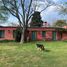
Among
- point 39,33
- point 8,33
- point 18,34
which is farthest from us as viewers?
point 39,33

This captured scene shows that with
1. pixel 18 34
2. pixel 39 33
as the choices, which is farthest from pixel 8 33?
pixel 39 33

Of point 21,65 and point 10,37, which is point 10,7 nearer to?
point 10,37

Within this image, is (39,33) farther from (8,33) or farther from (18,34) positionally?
(8,33)

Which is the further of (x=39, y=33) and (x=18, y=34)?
(x=39, y=33)

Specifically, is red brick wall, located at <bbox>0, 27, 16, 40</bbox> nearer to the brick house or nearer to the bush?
the brick house

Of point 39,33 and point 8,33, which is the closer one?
point 8,33

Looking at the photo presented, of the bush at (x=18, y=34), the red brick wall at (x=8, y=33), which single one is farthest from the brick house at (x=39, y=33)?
the bush at (x=18, y=34)

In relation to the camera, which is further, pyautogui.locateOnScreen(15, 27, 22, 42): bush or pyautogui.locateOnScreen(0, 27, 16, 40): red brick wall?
pyautogui.locateOnScreen(0, 27, 16, 40): red brick wall

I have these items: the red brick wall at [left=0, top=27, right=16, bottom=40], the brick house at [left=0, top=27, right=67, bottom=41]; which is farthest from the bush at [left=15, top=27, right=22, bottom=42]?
the red brick wall at [left=0, top=27, right=16, bottom=40]

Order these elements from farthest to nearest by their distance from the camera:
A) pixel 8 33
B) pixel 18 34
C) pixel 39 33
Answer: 1. pixel 39 33
2. pixel 8 33
3. pixel 18 34

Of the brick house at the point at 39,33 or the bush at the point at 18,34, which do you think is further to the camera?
the brick house at the point at 39,33

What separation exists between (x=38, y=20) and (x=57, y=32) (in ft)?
34.2

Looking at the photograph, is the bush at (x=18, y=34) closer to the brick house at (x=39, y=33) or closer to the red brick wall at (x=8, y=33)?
the brick house at (x=39, y=33)

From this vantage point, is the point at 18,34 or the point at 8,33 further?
the point at 8,33
